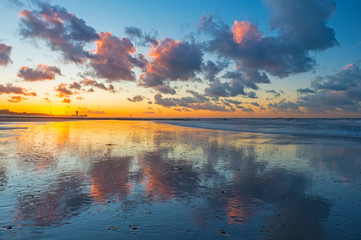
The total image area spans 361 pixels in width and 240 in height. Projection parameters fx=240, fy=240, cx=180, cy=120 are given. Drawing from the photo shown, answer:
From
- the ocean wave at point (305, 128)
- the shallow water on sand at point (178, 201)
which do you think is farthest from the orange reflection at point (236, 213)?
the ocean wave at point (305, 128)

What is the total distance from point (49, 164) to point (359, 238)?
15173 mm

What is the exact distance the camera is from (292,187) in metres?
10.5

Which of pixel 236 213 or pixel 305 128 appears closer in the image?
pixel 236 213

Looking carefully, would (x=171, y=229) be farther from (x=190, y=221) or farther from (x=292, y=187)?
(x=292, y=187)

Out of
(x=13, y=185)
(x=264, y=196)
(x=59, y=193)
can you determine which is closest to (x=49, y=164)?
(x=13, y=185)

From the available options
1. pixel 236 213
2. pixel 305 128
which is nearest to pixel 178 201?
pixel 236 213

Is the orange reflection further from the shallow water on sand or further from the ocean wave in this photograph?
the ocean wave

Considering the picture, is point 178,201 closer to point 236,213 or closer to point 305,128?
point 236,213

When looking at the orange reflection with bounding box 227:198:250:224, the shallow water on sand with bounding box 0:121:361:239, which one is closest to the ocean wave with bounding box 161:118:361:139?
the shallow water on sand with bounding box 0:121:361:239

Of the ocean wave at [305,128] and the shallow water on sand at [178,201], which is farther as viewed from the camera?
the ocean wave at [305,128]

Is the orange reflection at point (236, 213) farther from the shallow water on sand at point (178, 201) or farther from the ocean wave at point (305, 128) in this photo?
the ocean wave at point (305, 128)

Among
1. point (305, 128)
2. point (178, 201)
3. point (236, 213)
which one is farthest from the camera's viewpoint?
point (305, 128)

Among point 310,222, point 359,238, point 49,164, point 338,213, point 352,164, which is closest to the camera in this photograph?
point 359,238

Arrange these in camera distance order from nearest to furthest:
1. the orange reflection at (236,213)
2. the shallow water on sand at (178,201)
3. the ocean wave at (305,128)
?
the shallow water on sand at (178,201) < the orange reflection at (236,213) < the ocean wave at (305,128)
